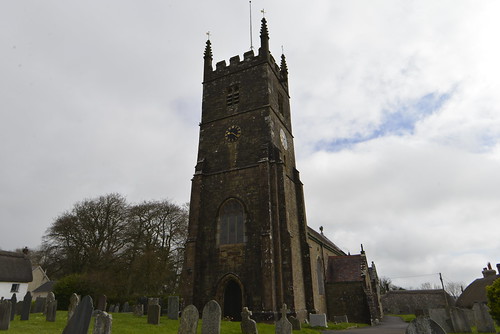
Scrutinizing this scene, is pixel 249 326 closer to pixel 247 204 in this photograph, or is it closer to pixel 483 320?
pixel 247 204

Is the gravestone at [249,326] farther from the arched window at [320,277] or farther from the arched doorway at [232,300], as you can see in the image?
the arched window at [320,277]

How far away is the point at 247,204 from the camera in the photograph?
20.4m

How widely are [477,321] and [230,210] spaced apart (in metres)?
13.9

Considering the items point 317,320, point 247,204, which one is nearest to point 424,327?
point 317,320

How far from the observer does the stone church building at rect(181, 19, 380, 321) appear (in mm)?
18281

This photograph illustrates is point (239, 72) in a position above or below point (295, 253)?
above

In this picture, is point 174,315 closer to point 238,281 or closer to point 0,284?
point 238,281

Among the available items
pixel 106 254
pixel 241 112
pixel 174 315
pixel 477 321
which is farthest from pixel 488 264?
pixel 106 254

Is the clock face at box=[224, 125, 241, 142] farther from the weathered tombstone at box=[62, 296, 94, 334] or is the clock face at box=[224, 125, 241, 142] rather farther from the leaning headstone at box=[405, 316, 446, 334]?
the leaning headstone at box=[405, 316, 446, 334]

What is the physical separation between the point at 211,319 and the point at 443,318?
38.5 ft

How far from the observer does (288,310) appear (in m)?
17.2

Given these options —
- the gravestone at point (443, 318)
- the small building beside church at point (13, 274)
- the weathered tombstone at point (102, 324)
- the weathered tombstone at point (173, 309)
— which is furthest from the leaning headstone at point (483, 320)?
the small building beside church at point (13, 274)

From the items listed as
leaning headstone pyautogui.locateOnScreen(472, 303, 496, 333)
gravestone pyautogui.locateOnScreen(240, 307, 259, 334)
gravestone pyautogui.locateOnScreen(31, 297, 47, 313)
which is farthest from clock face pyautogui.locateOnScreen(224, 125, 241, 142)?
leaning headstone pyautogui.locateOnScreen(472, 303, 496, 333)

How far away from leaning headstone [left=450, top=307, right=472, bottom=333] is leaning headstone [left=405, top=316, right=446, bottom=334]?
10296 millimetres
